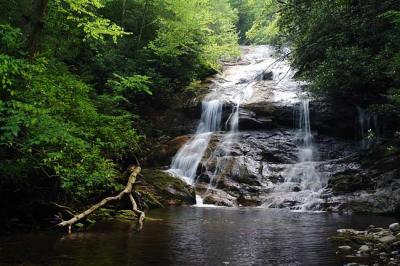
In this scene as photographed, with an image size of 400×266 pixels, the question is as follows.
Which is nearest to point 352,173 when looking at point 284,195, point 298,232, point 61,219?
point 284,195

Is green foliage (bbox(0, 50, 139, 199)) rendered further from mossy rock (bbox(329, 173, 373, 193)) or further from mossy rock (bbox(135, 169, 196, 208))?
mossy rock (bbox(329, 173, 373, 193))

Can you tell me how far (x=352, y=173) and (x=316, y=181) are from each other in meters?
1.31

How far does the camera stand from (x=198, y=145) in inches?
736

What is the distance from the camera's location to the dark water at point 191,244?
19.0 feet

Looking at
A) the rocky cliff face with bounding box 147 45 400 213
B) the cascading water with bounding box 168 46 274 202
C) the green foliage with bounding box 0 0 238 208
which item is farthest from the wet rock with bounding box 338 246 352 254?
the cascading water with bounding box 168 46 274 202

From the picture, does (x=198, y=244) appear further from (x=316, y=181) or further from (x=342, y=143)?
(x=342, y=143)

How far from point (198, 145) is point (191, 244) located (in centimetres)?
1184

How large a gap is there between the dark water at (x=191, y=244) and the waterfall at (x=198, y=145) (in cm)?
710

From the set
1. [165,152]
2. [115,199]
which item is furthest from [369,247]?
[165,152]

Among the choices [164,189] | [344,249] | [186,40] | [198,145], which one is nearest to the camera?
[344,249]

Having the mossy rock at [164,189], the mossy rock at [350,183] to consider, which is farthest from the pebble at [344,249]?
the mossy rock at [164,189]

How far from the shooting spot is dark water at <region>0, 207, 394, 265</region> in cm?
578

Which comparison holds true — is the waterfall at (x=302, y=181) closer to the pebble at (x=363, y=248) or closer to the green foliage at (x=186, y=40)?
the pebble at (x=363, y=248)

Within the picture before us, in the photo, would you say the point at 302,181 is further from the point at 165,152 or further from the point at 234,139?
the point at 165,152
